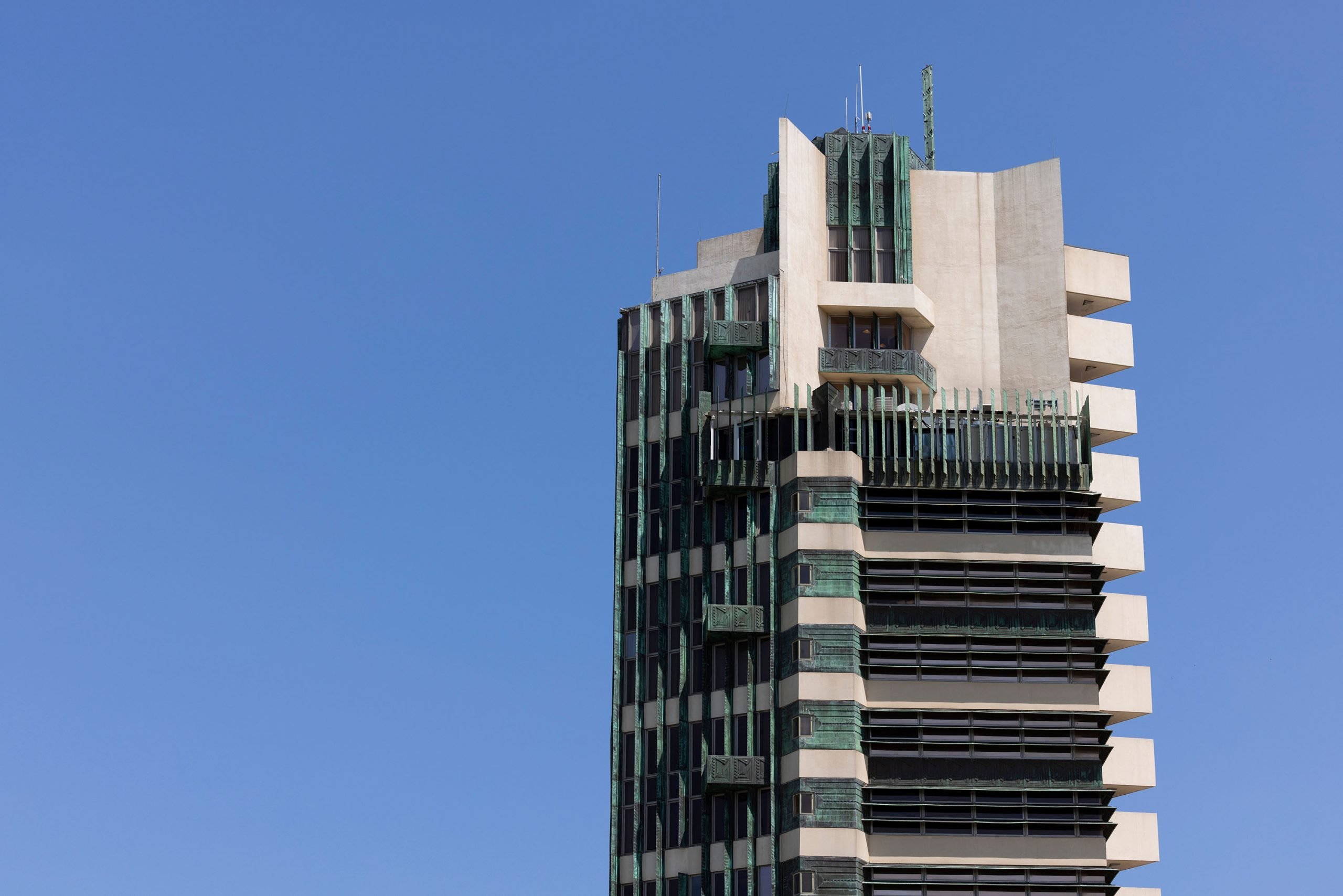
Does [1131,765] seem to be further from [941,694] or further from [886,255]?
[886,255]

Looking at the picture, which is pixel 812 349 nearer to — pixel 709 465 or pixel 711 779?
pixel 709 465

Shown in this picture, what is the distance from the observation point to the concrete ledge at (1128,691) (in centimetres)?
13650

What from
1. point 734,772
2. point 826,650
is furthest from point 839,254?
point 734,772

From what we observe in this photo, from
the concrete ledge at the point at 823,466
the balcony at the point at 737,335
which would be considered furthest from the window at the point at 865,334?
the concrete ledge at the point at 823,466

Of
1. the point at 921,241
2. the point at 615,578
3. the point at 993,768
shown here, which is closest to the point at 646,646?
the point at 615,578

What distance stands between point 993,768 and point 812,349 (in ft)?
92.8

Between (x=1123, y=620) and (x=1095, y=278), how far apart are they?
22.4 metres

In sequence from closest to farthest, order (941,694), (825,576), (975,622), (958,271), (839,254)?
(941,694) < (825,576) < (975,622) < (839,254) < (958,271)

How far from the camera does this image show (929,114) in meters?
152

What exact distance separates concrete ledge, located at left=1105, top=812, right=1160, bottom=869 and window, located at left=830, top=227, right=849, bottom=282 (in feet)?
123

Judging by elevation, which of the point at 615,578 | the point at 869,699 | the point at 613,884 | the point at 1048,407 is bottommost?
the point at 613,884

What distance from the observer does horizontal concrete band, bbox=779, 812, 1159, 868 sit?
12275cm

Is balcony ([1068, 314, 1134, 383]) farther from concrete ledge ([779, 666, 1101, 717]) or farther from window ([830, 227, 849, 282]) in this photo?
concrete ledge ([779, 666, 1101, 717])

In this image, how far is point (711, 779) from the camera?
125m
